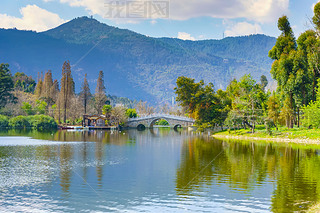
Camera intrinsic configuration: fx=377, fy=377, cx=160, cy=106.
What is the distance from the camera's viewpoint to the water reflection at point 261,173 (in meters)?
22.8

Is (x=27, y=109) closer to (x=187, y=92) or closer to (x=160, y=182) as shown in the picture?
(x=187, y=92)

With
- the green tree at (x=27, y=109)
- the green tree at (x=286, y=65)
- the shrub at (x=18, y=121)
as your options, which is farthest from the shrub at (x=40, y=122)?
the green tree at (x=286, y=65)

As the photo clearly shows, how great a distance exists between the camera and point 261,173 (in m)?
30.3

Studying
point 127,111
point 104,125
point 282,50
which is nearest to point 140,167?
point 282,50

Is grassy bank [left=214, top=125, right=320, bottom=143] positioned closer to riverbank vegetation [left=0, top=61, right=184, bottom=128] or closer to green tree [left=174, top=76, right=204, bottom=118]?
green tree [left=174, top=76, right=204, bottom=118]

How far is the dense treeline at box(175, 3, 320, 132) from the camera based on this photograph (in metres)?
58.4

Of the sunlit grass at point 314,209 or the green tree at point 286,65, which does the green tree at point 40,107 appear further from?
the sunlit grass at point 314,209

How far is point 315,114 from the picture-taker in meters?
54.8

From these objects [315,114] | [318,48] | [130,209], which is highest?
[318,48]

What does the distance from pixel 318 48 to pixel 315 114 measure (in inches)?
395

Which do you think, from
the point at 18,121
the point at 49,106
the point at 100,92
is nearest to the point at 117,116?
the point at 100,92

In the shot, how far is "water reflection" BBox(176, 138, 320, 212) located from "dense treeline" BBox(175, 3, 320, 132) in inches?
701

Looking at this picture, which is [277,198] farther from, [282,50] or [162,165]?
[282,50]

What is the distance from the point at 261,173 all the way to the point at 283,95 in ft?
121
